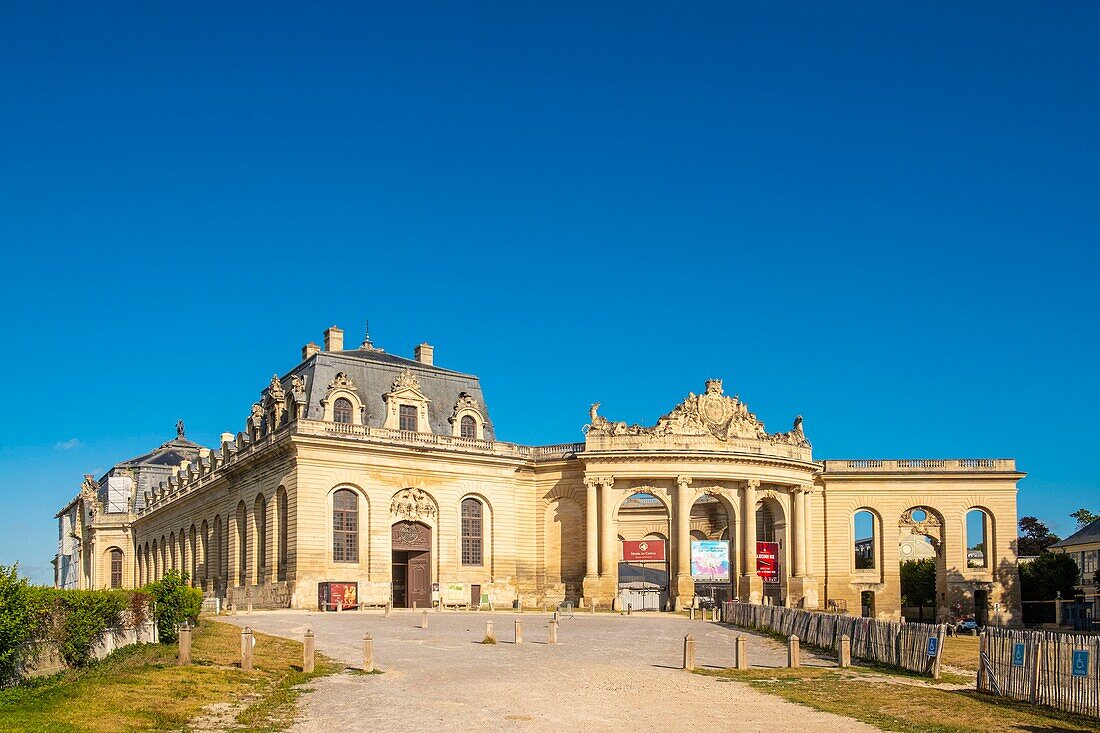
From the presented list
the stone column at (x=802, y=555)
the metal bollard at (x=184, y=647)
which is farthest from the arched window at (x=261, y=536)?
the metal bollard at (x=184, y=647)

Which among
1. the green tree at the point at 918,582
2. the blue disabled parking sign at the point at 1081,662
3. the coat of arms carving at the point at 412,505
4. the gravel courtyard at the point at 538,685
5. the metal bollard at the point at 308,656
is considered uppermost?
the coat of arms carving at the point at 412,505

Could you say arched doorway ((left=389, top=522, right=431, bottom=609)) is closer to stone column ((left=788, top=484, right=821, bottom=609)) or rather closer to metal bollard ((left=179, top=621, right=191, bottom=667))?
stone column ((left=788, top=484, right=821, bottom=609))

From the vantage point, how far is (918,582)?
96.9 m

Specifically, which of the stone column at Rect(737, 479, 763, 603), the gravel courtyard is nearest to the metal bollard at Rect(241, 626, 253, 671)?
the gravel courtyard

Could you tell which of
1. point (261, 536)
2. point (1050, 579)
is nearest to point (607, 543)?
point (261, 536)

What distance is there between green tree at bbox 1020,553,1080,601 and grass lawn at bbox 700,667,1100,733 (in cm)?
6384

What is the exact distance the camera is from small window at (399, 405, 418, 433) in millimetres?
67875

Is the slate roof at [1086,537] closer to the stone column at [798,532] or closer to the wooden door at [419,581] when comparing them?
the stone column at [798,532]

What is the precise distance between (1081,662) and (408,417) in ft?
157

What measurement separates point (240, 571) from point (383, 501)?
10.4 meters

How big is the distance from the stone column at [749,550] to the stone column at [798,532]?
4.04m

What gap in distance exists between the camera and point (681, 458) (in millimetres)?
68688

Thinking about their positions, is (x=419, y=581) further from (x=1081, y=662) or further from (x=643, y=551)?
(x=1081, y=662)

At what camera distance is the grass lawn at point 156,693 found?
2180 centimetres
